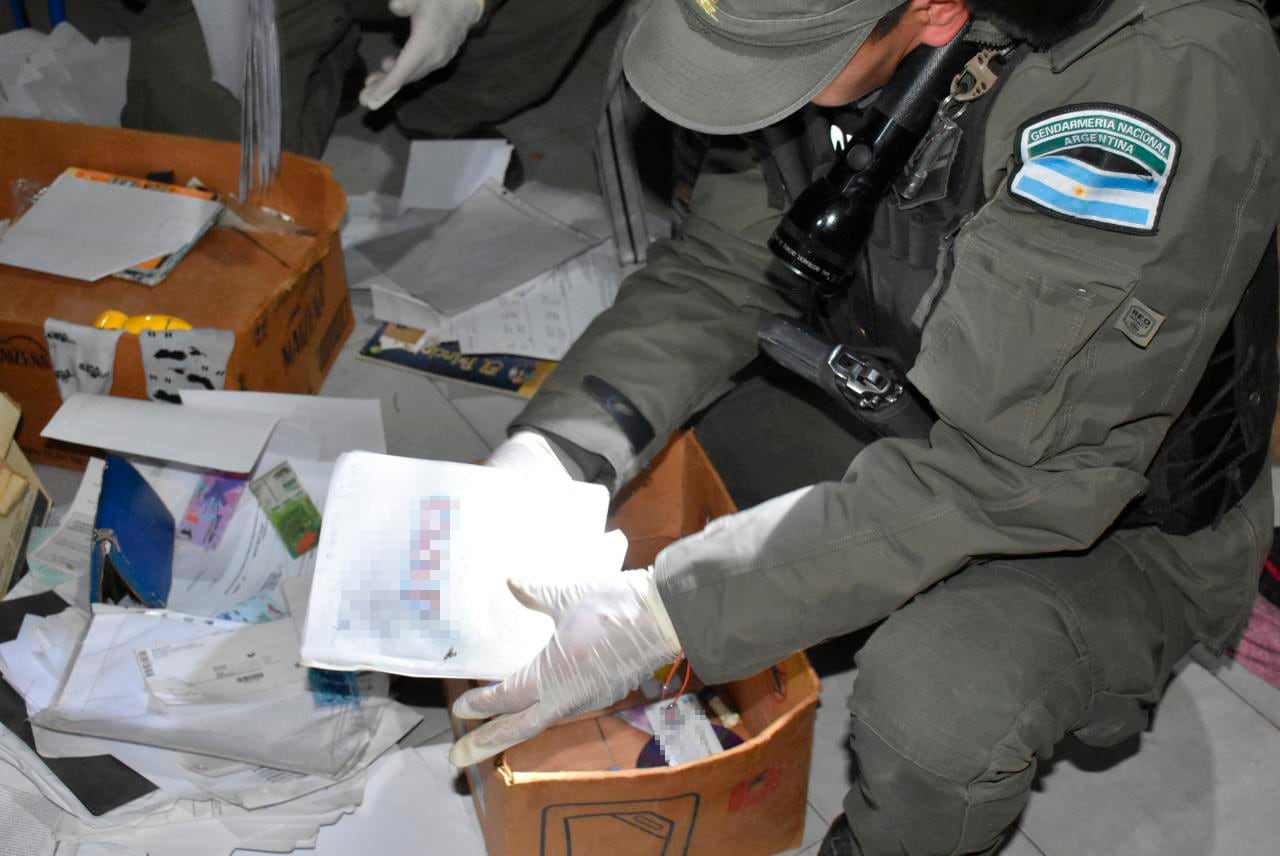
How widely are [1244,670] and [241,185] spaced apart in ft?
5.00

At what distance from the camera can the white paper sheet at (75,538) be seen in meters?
1.46

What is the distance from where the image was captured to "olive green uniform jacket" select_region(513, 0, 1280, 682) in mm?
923

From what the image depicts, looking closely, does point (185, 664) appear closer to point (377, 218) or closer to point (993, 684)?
point (993, 684)

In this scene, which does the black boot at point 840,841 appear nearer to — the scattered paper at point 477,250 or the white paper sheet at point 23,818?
the white paper sheet at point 23,818

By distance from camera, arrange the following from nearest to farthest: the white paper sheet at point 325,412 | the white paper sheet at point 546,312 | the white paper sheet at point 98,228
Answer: the white paper sheet at point 325,412, the white paper sheet at point 98,228, the white paper sheet at point 546,312

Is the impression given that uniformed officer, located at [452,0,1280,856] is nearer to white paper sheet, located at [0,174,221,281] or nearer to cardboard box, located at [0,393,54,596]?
cardboard box, located at [0,393,54,596]

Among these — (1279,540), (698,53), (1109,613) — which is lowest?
→ (1279,540)

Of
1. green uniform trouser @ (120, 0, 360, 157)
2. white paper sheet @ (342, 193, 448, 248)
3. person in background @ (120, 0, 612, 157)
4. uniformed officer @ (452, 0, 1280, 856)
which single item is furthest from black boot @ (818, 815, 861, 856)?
green uniform trouser @ (120, 0, 360, 157)

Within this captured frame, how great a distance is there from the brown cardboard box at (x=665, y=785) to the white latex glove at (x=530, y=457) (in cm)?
18

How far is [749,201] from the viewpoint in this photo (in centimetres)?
134

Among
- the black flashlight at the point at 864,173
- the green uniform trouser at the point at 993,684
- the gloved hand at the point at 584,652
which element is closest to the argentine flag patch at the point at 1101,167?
the black flashlight at the point at 864,173

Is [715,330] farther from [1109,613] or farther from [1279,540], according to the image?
[1279,540]

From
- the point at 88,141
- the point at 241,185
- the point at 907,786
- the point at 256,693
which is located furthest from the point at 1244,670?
the point at 88,141

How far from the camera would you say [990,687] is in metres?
1.03
